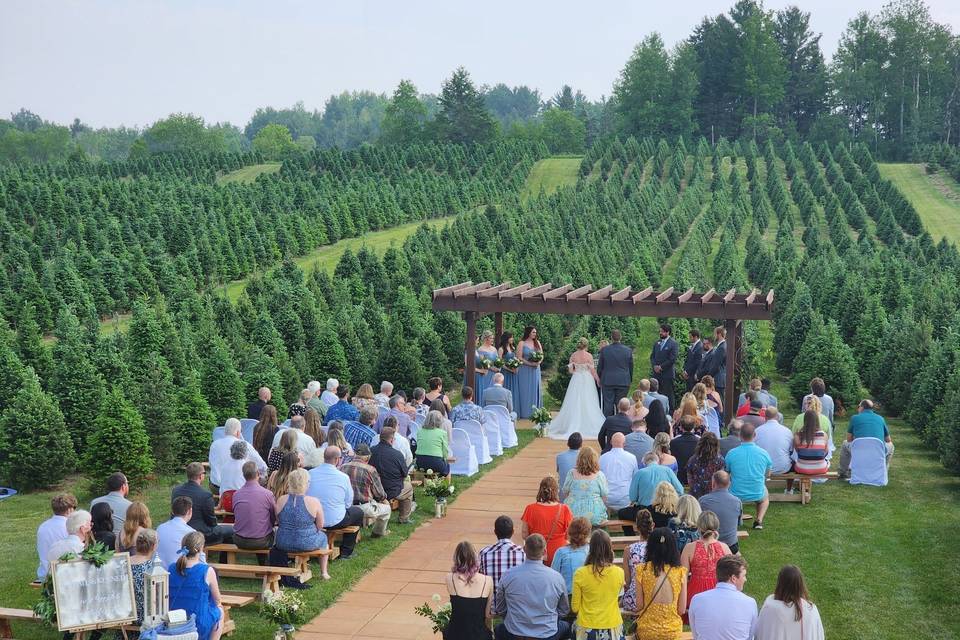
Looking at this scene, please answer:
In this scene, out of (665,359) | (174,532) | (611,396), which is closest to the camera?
(174,532)

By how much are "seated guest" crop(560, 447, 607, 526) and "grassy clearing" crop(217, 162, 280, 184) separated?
70.3 meters

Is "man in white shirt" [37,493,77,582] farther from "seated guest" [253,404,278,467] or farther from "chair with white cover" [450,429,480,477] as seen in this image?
"chair with white cover" [450,429,480,477]

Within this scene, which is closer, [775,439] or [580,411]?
[775,439]

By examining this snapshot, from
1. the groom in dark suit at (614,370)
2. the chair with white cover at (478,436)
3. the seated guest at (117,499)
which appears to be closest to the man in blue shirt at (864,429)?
the groom in dark suit at (614,370)

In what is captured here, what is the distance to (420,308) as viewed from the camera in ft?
99.7

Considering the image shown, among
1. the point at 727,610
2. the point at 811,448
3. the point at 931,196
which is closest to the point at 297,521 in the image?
the point at 727,610

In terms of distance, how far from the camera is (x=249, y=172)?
84.5 metres

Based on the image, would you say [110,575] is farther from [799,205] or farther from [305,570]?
[799,205]

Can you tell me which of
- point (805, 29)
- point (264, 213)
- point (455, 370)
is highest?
point (805, 29)

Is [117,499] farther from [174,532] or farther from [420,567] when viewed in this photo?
[420,567]

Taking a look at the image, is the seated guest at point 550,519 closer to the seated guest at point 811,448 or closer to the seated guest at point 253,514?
the seated guest at point 253,514

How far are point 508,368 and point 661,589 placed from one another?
13.2 metres

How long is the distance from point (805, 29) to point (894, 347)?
9096cm

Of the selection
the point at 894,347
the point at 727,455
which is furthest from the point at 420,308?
the point at 727,455
